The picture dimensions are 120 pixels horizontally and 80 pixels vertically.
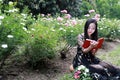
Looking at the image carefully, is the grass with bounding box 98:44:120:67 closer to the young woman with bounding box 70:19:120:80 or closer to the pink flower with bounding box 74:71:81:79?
the young woman with bounding box 70:19:120:80

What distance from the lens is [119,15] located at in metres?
37.0

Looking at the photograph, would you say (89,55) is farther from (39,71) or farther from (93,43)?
(39,71)

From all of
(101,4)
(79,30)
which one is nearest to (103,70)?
(79,30)

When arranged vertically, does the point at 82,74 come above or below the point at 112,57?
above

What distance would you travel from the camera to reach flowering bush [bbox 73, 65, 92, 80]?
510cm

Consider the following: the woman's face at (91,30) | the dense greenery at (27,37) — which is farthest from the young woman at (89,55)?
the dense greenery at (27,37)

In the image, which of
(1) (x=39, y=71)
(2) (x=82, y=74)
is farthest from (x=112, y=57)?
(2) (x=82, y=74)

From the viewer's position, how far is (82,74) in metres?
5.16

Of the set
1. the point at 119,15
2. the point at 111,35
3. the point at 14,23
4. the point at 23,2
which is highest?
the point at 14,23

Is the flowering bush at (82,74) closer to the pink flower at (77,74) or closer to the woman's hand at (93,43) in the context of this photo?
the pink flower at (77,74)

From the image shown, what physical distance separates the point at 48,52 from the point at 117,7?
31.5 m

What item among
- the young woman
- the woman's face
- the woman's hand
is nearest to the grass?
the young woman

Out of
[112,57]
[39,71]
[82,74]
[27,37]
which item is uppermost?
[27,37]

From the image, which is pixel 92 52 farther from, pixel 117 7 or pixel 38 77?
pixel 117 7
